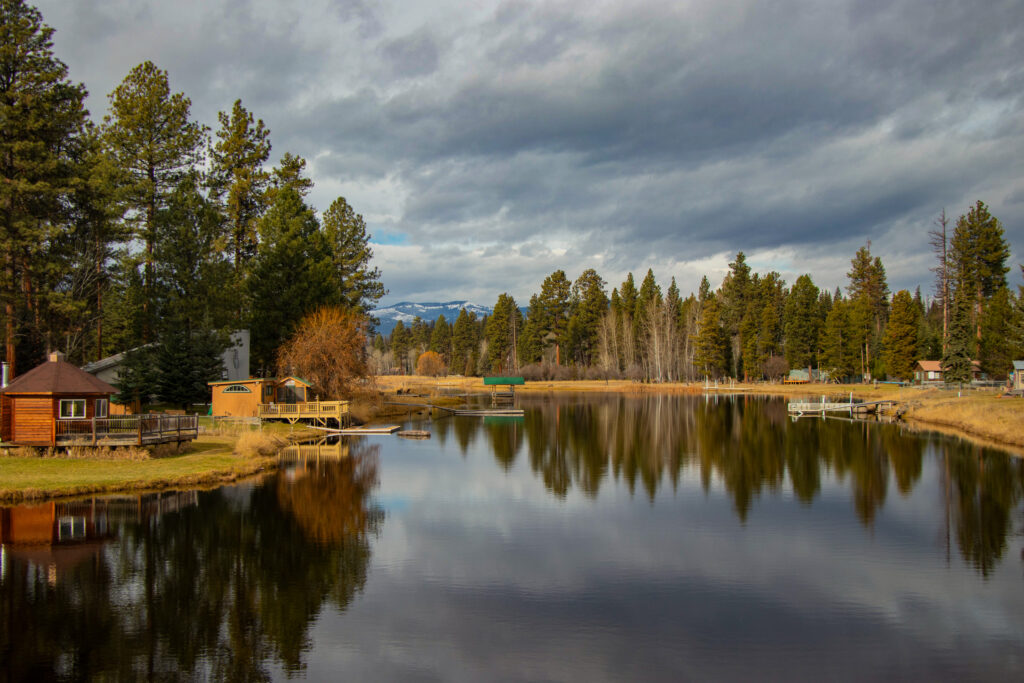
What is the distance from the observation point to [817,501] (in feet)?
78.9

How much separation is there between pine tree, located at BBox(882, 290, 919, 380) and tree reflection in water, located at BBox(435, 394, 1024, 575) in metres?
23.5

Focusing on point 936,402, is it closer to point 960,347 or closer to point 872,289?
point 960,347

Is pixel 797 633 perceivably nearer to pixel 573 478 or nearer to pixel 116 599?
pixel 116 599

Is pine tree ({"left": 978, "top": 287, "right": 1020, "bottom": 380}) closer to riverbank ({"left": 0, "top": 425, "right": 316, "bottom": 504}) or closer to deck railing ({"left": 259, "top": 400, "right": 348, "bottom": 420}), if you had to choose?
deck railing ({"left": 259, "top": 400, "right": 348, "bottom": 420})

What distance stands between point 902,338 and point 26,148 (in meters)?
74.7

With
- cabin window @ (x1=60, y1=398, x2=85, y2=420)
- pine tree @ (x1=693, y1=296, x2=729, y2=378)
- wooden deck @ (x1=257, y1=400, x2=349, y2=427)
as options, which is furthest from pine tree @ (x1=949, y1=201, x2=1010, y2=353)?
cabin window @ (x1=60, y1=398, x2=85, y2=420)

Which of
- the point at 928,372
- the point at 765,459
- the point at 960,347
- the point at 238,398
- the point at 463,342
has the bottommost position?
the point at 765,459

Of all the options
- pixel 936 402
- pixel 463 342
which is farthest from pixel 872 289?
pixel 463 342

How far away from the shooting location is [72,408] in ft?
87.4


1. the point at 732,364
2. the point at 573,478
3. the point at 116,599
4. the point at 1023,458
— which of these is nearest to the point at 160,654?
the point at 116,599

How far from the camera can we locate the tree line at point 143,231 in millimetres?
34438

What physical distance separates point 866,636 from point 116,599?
14.6 meters

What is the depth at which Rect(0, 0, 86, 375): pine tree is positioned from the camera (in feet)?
110

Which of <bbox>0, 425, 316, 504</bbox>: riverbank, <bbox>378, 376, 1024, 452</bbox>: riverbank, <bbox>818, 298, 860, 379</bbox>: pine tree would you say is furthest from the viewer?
<bbox>818, 298, 860, 379</bbox>: pine tree
